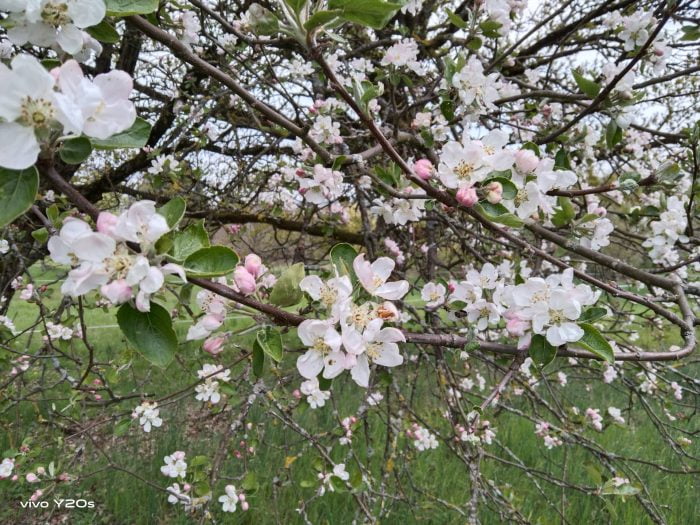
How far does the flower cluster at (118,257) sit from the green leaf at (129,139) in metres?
0.11

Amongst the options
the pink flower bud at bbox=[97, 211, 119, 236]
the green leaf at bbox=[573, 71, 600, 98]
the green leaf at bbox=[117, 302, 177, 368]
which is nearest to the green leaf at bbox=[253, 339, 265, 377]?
the green leaf at bbox=[117, 302, 177, 368]

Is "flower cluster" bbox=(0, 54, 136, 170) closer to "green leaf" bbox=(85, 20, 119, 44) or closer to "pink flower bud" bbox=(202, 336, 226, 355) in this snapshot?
"green leaf" bbox=(85, 20, 119, 44)

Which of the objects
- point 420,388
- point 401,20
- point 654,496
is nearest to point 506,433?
point 654,496

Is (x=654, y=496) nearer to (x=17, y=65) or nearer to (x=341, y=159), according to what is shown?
(x=341, y=159)

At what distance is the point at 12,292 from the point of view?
3289 millimetres

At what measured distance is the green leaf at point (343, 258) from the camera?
82cm

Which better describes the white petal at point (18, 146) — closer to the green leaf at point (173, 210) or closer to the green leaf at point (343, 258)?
the green leaf at point (173, 210)

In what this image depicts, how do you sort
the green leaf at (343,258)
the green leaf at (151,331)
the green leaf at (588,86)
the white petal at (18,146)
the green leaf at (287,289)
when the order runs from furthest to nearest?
1. the green leaf at (588,86)
2. the green leaf at (343,258)
3. the green leaf at (287,289)
4. the green leaf at (151,331)
5. the white petal at (18,146)

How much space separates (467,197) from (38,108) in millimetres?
636

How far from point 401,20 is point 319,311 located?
285 cm

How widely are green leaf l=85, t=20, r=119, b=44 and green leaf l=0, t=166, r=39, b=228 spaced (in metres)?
0.30

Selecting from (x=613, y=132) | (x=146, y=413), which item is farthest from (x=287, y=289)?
(x=146, y=413)

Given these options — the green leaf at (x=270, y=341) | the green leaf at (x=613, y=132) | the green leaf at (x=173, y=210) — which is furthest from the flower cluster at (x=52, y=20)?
the green leaf at (x=613, y=132)

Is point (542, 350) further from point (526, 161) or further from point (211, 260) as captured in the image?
point (211, 260)
